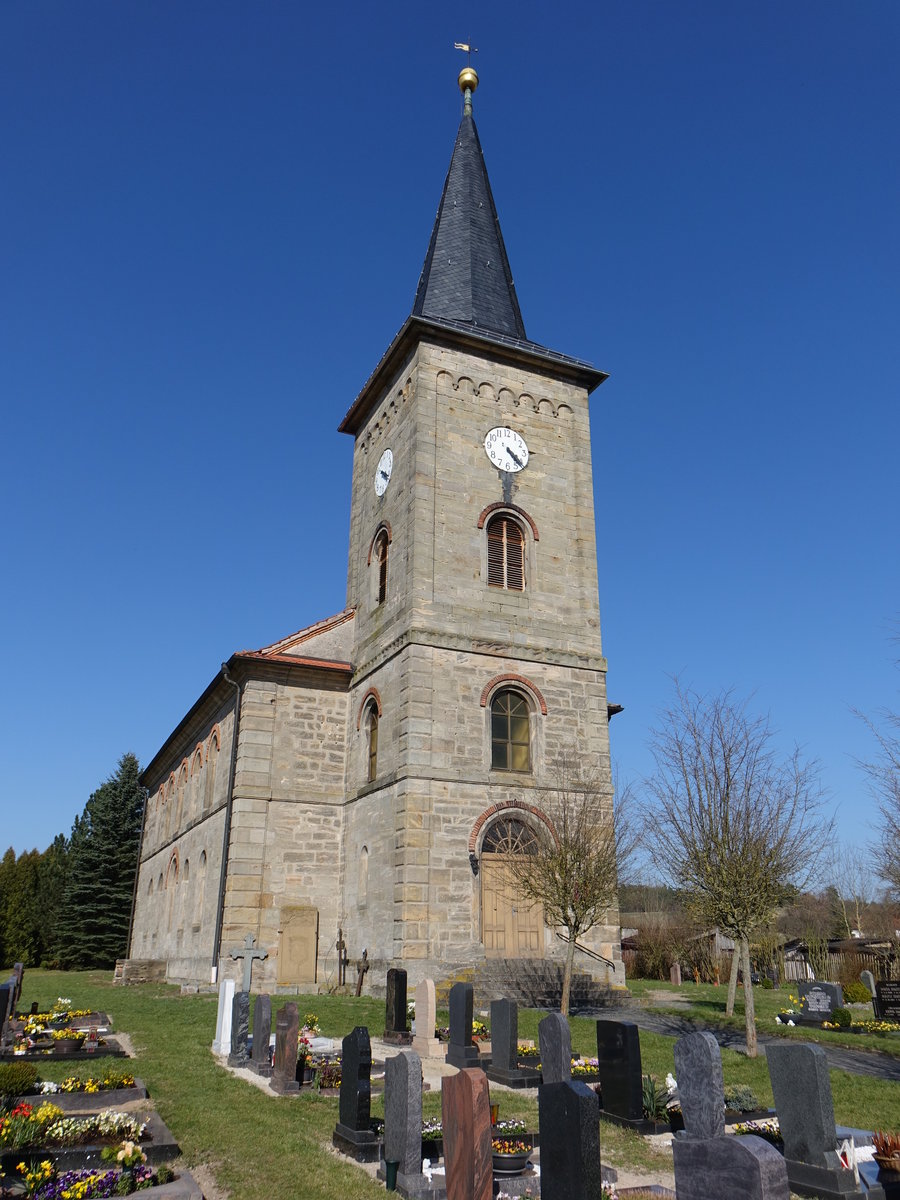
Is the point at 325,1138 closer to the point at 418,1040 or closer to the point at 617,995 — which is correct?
the point at 418,1040

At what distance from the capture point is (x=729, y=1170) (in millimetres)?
5027

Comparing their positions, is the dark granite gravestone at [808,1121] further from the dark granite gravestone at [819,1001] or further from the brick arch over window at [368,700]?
the brick arch over window at [368,700]

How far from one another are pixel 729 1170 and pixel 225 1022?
387 inches

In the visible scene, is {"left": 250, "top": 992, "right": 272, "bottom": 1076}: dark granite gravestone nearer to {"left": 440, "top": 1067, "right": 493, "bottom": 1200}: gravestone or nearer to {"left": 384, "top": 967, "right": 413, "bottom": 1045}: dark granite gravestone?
{"left": 384, "top": 967, "right": 413, "bottom": 1045}: dark granite gravestone

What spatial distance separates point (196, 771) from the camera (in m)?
29.7

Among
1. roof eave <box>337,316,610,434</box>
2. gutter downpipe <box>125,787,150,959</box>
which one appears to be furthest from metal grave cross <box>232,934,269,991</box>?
gutter downpipe <box>125,787,150,959</box>

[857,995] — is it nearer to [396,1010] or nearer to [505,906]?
[505,906]

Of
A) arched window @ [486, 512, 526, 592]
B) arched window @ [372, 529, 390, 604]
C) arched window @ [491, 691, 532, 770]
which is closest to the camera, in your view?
arched window @ [491, 691, 532, 770]

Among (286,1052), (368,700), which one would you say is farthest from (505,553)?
(286,1052)

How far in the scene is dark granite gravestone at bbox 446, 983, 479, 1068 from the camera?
39.8 ft

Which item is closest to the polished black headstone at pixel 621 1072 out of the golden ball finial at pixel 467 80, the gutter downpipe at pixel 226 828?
the gutter downpipe at pixel 226 828

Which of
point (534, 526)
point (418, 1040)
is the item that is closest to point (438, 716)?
point (534, 526)

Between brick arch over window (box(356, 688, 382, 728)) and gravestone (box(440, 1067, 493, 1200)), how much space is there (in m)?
15.8

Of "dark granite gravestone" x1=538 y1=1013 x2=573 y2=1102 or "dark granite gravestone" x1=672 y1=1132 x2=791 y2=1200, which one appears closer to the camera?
"dark granite gravestone" x1=672 y1=1132 x2=791 y2=1200
